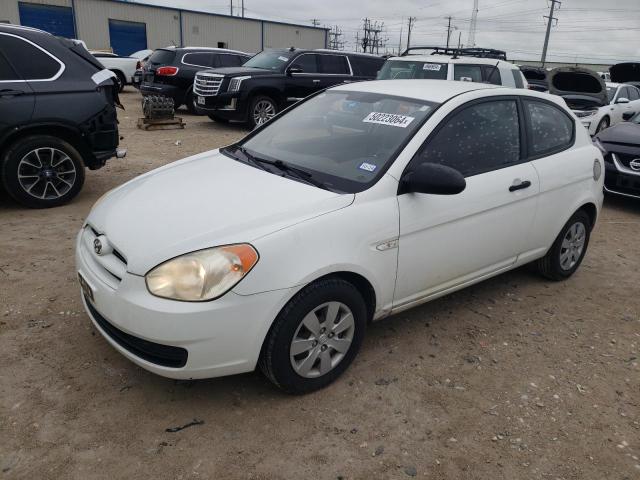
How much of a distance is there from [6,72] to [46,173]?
104cm

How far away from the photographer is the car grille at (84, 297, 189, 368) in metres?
2.44

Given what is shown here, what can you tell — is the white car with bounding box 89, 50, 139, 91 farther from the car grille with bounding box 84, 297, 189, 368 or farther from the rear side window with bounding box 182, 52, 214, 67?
the car grille with bounding box 84, 297, 189, 368

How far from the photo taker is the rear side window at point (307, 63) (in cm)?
1199

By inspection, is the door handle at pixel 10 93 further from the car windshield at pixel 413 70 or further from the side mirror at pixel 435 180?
the car windshield at pixel 413 70

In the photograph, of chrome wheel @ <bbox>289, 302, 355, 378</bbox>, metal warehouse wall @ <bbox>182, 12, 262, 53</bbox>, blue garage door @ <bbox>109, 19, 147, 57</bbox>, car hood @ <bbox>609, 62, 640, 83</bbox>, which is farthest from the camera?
metal warehouse wall @ <bbox>182, 12, 262, 53</bbox>

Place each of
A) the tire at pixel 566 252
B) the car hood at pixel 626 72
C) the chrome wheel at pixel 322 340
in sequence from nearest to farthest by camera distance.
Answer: the chrome wheel at pixel 322 340, the tire at pixel 566 252, the car hood at pixel 626 72

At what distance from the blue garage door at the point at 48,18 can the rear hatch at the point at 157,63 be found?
19.4 metres

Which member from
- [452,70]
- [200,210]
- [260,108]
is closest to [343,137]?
[200,210]

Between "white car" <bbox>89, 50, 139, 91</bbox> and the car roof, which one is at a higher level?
the car roof

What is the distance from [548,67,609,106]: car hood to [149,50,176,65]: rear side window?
943 centimetres

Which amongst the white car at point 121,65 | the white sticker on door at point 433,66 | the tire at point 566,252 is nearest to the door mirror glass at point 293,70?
the white sticker on door at point 433,66

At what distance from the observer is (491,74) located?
953 cm

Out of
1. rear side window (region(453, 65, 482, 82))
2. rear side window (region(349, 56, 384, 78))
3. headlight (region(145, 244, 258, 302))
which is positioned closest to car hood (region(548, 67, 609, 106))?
rear side window (region(453, 65, 482, 82))

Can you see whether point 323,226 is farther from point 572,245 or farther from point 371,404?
point 572,245
